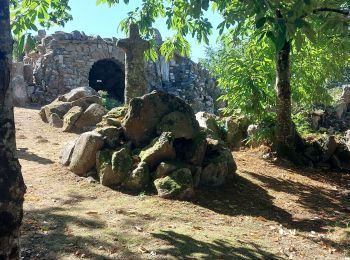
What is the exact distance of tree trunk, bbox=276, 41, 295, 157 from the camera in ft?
34.6

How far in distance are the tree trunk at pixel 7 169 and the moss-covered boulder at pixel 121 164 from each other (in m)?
4.10

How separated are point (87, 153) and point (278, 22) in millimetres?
5559

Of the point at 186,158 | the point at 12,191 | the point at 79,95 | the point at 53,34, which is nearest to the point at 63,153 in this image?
the point at 186,158

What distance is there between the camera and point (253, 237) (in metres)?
5.64

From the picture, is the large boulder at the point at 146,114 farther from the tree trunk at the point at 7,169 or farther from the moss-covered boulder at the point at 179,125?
the tree trunk at the point at 7,169

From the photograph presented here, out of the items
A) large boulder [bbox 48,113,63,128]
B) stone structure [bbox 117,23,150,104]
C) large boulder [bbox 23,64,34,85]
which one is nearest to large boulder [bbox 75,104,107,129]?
large boulder [bbox 48,113,63,128]

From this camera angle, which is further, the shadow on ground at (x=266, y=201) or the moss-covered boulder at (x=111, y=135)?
the moss-covered boulder at (x=111, y=135)

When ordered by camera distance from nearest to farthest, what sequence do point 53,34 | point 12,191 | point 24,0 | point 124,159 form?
point 12,191 < point 24,0 < point 124,159 < point 53,34

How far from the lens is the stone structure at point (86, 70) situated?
20234mm

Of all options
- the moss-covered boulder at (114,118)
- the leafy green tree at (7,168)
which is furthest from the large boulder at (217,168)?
the leafy green tree at (7,168)

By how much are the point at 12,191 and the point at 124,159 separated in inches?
171

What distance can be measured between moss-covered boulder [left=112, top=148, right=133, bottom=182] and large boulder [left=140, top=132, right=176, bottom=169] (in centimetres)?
31

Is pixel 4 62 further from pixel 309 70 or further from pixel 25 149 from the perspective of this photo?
pixel 309 70

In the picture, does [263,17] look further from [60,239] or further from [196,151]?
[196,151]
